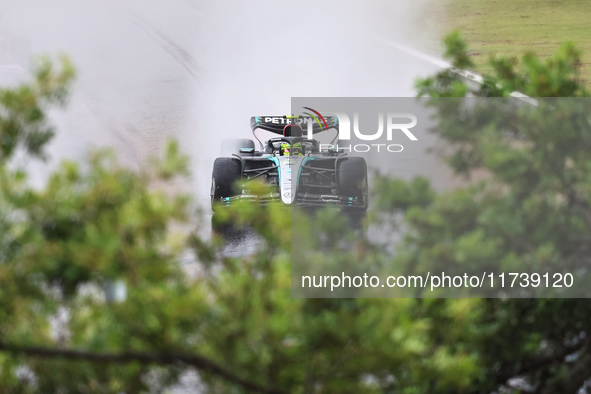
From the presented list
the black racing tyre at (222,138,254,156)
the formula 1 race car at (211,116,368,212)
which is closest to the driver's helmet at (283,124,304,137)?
the formula 1 race car at (211,116,368,212)

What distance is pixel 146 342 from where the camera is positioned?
173 centimetres

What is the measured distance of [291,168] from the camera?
7.50 meters

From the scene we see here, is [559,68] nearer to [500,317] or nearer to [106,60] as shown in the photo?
[500,317]

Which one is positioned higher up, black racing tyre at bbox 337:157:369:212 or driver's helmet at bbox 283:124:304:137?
driver's helmet at bbox 283:124:304:137

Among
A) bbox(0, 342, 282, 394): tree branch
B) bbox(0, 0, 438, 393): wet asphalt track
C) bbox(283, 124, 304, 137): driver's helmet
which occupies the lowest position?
bbox(0, 342, 282, 394): tree branch

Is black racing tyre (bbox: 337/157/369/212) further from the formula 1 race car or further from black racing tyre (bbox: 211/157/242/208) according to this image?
black racing tyre (bbox: 211/157/242/208)

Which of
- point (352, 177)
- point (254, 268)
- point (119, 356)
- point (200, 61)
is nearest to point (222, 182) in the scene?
point (352, 177)

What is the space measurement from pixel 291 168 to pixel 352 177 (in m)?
1.02

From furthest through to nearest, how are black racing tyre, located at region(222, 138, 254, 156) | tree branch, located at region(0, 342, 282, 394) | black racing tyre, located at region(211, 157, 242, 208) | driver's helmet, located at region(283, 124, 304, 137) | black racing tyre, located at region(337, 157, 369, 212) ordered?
driver's helmet, located at region(283, 124, 304, 137), black racing tyre, located at region(222, 138, 254, 156), black racing tyre, located at region(211, 157, 242, 208), black racing tyre, located at region(337, 157, 369, 212), tree branch, located at region(0, 342, 282, 394)

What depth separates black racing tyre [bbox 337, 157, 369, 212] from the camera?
6.30 metres

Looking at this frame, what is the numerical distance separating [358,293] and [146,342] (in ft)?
2.18

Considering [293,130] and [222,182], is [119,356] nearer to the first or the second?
[222,182]

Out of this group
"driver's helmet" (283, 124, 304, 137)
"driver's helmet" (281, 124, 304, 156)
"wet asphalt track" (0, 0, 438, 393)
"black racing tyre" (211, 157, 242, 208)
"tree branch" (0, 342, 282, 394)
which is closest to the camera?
"tree branch" (0, 342, 282, 394)

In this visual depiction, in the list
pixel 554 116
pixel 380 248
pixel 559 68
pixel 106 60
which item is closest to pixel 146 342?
pixel 380 248
